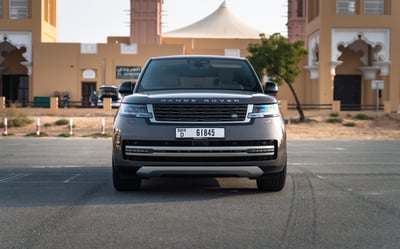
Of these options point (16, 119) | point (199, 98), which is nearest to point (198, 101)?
point (199, 98)

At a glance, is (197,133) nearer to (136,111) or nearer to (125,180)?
(136,111)

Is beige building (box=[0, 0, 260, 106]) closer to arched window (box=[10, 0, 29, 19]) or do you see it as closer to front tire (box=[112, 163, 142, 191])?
arched window (box=[10, 0, 29, 19])

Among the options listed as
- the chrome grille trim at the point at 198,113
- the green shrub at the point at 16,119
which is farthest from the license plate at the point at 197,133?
the green shrub at the point at 16,119

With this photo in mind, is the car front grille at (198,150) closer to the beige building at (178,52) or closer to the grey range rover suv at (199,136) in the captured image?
the grey range rover suv at (199,136)

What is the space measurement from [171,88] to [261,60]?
28.9 m

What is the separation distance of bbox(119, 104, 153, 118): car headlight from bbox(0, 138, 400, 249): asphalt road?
3.33 feet

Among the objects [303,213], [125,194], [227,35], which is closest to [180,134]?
[125,194]

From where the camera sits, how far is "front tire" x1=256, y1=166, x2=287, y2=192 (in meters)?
7.60

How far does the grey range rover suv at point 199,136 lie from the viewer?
7.07 meters

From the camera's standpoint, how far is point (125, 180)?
7.64 metres

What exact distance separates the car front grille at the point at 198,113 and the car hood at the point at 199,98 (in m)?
0.05

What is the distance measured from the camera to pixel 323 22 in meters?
43.6

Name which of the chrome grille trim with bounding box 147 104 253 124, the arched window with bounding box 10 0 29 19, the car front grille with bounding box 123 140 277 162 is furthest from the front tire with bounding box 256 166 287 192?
the arched window with bounding box 10 0 29 19

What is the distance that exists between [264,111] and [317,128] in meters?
27.5
